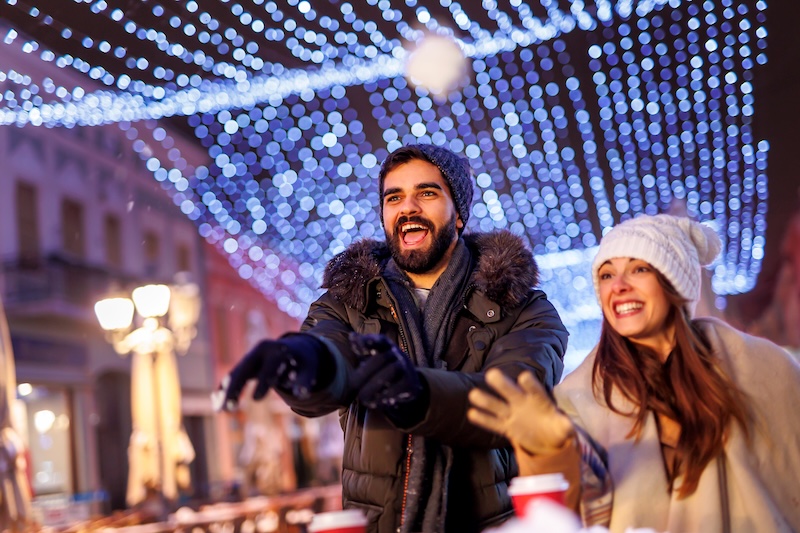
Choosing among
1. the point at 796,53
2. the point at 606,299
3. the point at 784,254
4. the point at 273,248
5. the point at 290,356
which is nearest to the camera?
the point at 290,356

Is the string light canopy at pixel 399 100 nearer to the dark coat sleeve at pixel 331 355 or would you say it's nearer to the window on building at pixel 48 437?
the window on building at pixel 48 437

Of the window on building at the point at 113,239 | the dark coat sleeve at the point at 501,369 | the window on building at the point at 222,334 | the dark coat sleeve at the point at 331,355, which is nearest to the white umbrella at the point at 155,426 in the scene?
the window on building at the point at 113,239

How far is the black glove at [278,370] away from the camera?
158 cm

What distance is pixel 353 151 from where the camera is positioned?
6.93 metres

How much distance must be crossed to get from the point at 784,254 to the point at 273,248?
8.51 m

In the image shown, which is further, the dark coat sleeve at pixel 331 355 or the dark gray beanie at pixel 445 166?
the dark gray beanie at pixel 445 166

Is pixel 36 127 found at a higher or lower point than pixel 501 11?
higher

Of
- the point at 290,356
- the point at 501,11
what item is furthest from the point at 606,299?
the point at 501,11

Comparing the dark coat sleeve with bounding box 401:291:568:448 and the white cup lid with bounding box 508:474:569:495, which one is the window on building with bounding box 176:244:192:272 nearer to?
the dark coat sleeve with bounding box 401:291:568:448

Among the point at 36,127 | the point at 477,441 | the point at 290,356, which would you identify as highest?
the point at 36,127

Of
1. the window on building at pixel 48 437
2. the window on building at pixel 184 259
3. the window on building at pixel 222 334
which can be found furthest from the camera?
the window on building at pixel 222 334

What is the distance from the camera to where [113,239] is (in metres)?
8.87

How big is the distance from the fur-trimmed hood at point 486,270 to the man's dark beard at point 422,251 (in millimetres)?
61

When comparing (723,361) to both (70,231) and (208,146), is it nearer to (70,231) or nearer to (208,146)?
(208,146)
